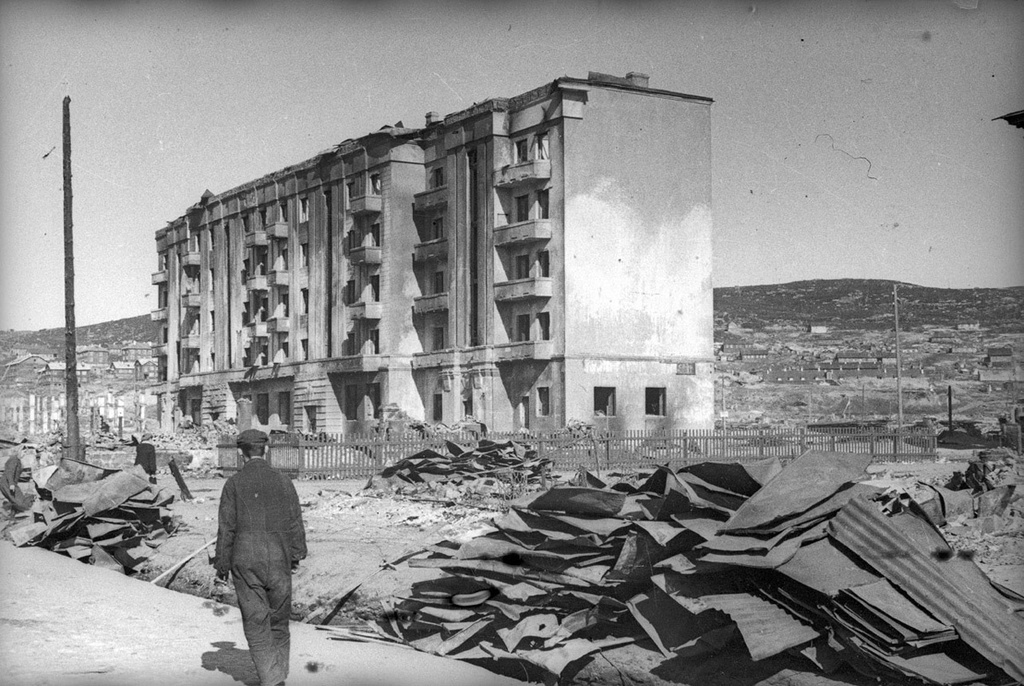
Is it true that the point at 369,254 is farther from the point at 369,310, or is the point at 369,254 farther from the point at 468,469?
the point at 468,469

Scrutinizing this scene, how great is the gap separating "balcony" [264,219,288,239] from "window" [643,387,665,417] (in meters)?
23.6

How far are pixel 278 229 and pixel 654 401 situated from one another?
24.3 m

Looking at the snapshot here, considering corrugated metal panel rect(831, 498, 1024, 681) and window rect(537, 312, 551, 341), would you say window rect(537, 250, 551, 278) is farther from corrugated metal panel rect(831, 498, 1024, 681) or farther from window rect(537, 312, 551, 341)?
corrugated metal panel rect(831, 498, 1024, 681)

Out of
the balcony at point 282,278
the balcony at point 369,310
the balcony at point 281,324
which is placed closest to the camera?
the balcony at point 369,310

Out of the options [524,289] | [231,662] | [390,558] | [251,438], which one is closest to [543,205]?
[524,289]

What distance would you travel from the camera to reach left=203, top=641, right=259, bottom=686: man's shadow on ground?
759cm

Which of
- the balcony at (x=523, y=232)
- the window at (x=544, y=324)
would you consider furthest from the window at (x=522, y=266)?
the window at (x=544, y=324)

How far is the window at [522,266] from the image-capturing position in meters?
42.4

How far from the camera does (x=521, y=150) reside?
4241 centimetres

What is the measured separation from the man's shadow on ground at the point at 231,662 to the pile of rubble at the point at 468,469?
11112 mm

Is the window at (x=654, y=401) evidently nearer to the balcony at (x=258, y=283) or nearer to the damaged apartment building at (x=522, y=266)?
the damaged apartment building at (x=522, y=266)

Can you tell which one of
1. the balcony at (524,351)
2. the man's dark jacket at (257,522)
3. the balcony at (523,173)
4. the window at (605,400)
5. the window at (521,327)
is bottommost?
the window at (605,400)

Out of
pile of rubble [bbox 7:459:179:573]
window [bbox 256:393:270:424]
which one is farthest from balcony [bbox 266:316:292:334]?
pile of rubble [bbox 7:459:179:573]

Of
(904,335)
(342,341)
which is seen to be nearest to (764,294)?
Answer: (904,335)
